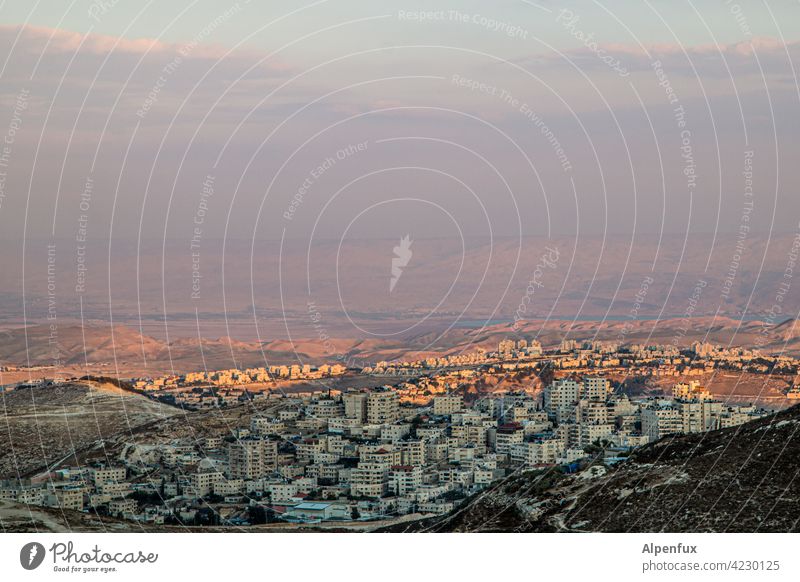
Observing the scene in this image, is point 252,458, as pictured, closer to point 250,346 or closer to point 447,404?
point 447,404

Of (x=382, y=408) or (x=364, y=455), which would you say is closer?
(x=364, y=455)

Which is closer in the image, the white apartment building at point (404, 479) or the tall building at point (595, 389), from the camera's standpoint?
the white apartment building at point (404, 479)

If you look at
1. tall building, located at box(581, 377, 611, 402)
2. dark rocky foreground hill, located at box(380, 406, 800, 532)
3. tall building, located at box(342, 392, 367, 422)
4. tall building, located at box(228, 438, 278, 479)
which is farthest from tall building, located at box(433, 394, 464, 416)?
dark rocky foreground hill, located at box(380, 406, 800, 532)

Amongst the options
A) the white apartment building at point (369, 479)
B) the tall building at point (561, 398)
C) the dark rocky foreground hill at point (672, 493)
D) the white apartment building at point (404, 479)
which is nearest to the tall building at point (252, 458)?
the white apartment building at point (369, 479)

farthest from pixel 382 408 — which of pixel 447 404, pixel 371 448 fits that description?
pixel 371 448

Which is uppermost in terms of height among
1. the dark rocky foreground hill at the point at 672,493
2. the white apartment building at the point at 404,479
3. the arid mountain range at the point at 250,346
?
the arid mountain range at the point at 250,346

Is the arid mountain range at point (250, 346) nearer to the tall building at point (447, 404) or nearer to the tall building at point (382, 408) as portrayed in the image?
the tall building at point (447, 404)
